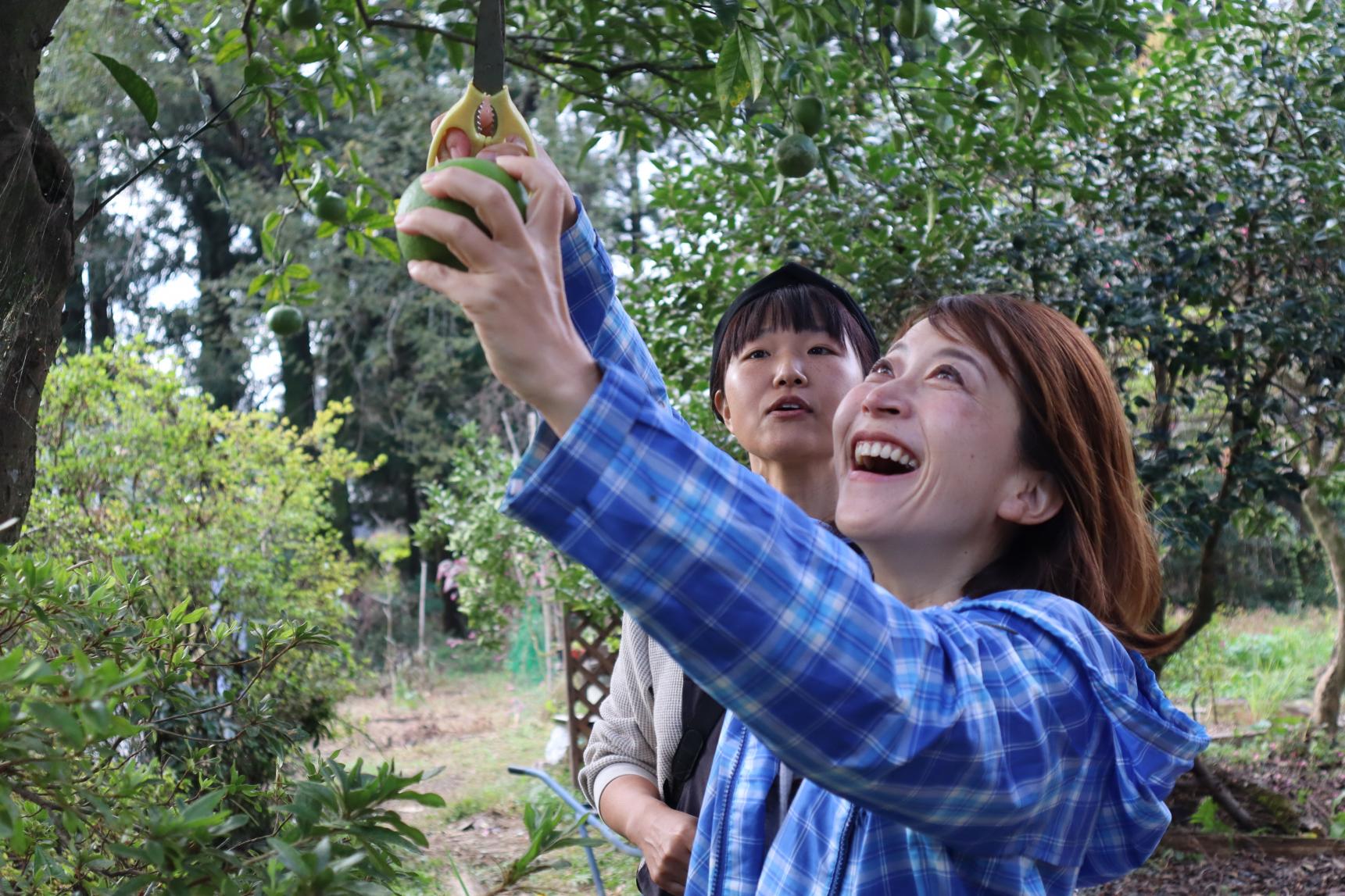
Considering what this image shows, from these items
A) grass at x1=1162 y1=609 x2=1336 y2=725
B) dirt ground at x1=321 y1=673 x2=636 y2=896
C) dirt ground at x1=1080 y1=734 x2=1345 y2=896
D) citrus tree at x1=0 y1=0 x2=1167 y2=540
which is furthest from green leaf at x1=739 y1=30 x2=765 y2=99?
grass at x1=1162 y1=609 x2=1336 y2=725

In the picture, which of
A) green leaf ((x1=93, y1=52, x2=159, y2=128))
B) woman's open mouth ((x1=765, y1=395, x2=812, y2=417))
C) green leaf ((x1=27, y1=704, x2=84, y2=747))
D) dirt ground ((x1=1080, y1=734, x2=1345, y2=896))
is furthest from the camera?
dirt ground ((x1=1080, y1=734, x2=1345, y2=896))

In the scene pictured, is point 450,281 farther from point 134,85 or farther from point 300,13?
point 300,13

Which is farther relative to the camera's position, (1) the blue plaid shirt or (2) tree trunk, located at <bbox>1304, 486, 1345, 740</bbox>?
(2) tree trunk, located at <bbox>1304, 486, 1345, 740</bbox>

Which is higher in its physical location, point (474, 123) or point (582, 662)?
point (474, 123)

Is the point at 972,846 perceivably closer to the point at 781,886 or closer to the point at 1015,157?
the point at 781,886

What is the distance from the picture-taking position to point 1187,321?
3.74 m

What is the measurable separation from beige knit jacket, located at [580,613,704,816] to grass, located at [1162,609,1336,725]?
4.95 metres

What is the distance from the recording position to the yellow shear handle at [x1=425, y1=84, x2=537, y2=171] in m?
0.88

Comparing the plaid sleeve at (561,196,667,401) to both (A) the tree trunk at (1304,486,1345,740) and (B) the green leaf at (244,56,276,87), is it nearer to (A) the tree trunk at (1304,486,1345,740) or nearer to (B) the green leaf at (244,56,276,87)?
(B) the green leaf at (244,56,276,87)

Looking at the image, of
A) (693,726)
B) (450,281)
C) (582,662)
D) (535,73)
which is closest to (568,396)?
(450,281)

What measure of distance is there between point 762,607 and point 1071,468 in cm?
51

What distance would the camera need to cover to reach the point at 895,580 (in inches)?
43.8

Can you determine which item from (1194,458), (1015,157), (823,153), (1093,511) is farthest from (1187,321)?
(1093,511)

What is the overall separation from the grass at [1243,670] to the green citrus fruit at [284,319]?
513 cm
